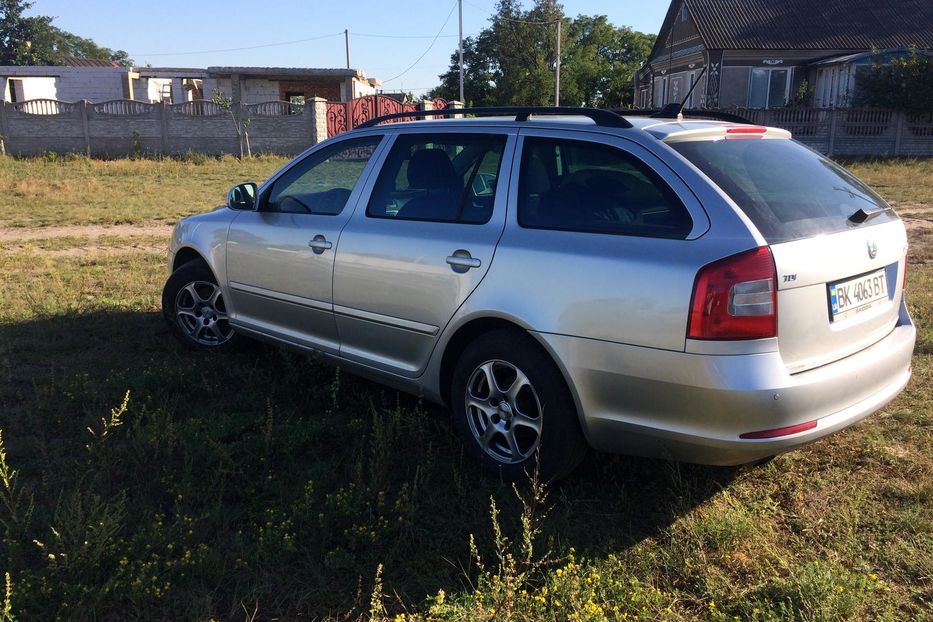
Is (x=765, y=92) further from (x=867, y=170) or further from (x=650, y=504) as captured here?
(x=650, y=504)

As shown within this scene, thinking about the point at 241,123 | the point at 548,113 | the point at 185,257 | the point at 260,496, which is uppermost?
the point at 241,123

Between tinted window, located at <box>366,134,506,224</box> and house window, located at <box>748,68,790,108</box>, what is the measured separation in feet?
103

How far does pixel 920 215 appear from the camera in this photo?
12188 mm

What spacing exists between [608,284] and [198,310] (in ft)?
11.3

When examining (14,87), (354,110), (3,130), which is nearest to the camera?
(3,130)

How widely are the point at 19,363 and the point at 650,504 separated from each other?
4.26 m

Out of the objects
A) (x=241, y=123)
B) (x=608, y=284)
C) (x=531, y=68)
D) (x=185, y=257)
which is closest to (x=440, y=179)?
(x=608, y=284)

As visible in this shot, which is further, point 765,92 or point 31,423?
point 765,92

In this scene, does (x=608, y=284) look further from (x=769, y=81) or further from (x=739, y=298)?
(x=769, y=81)

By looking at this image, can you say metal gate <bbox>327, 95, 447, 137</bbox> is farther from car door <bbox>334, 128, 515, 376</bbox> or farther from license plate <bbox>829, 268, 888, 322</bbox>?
license plate <bbox>829, 268, 888, 322</bbox>

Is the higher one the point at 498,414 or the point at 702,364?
the point at 702,364

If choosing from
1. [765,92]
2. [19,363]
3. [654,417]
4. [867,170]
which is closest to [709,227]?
[654,417]

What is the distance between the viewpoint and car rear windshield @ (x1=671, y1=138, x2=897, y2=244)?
2955 mm

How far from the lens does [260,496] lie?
11.2 ft
